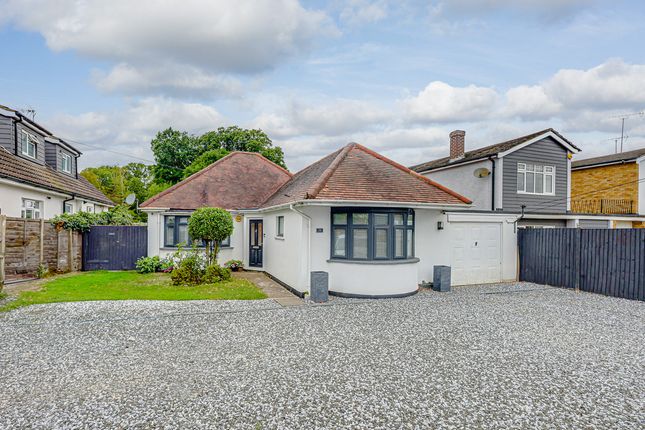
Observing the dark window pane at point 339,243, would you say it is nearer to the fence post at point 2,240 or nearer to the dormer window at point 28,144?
the fence post at point 2,240

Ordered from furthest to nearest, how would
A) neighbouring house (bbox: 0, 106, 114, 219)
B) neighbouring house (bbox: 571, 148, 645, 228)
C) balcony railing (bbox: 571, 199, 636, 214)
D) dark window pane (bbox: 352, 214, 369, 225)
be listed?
balcony railing (bbox: 571, 199, 636, 214) < neighbouring house (bbox: 571, 148, 645, 228) < neighbouring house (bbox: 0, 106, 114, 219) < dark window pane (bbox: 352, 214, 369, 225)

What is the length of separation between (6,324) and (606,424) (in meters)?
9.90

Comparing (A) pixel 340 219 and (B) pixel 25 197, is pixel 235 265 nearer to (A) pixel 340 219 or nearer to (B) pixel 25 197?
(A) pixel 340 219

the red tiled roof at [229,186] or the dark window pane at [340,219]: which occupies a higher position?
the red tiled roof at [229,186]

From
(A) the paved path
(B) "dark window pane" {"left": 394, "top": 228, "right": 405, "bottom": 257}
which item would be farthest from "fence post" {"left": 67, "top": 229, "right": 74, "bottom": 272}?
(B) "dark window pane" {"left": 394, "top": 228, "right": 405, "bottom": 257}

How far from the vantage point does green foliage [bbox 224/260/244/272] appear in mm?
15305

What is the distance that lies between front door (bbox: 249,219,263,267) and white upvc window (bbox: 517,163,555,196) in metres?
12.4

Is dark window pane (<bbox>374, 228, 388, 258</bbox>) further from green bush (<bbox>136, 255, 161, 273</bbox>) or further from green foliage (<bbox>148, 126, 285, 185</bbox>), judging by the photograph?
green foliage (<bbox>148, 126, 285, 185</bbox>)

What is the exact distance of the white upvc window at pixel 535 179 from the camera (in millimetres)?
17016

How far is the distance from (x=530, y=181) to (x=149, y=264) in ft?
58.8

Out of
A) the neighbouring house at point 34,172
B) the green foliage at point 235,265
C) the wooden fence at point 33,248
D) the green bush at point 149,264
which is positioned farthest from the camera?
the green foliage at point 235,265

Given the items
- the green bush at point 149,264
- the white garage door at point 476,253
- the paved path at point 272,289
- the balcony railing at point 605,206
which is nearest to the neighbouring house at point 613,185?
the balcony railing at point 605,206

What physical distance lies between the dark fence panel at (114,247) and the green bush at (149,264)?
788 millimetres

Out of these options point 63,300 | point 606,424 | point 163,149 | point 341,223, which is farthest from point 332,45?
point 163,149
